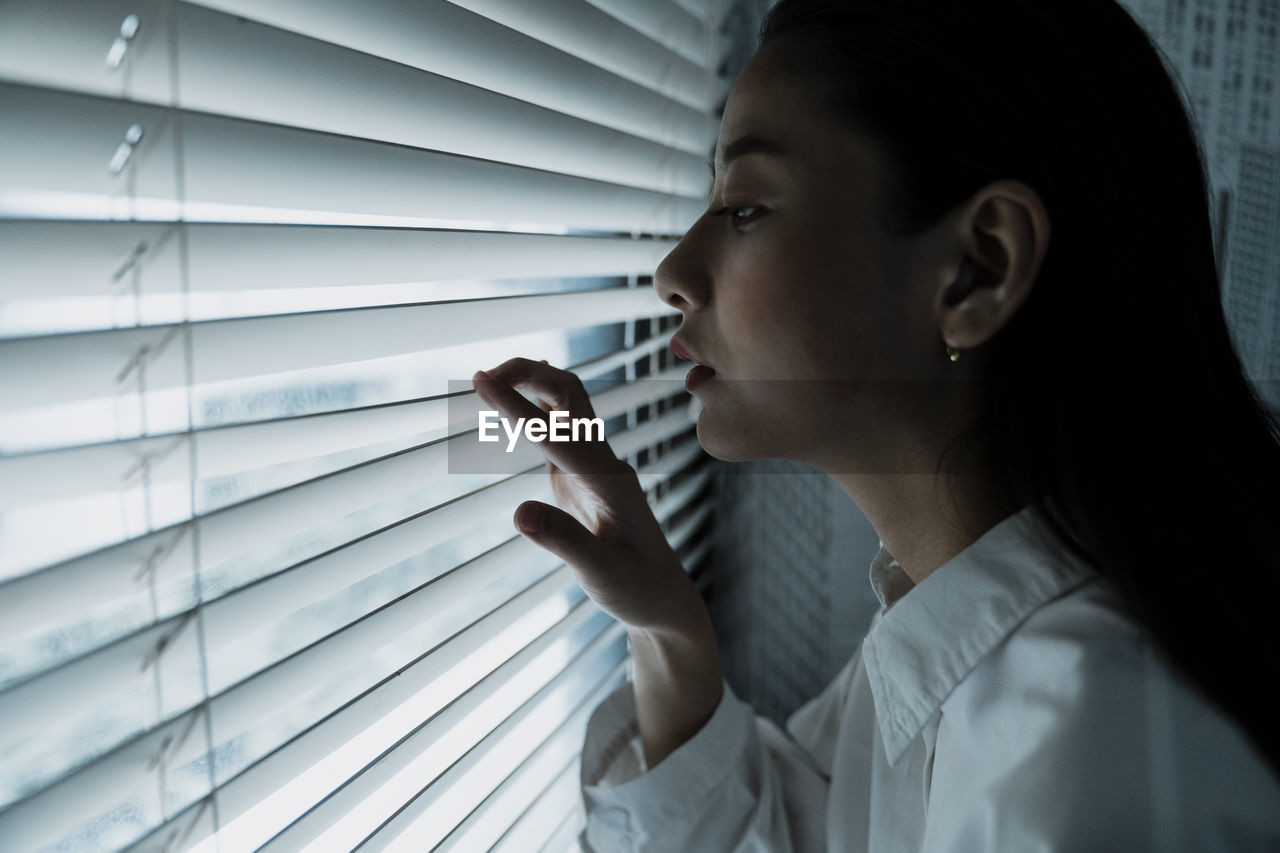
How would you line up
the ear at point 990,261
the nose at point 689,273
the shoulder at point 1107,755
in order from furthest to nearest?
the nose at point 689,273 → the ear at point 990,261 → the shoulder at point 1107,755

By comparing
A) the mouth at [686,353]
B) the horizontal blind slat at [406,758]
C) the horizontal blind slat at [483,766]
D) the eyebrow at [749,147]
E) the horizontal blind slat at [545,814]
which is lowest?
the horizontal blind slat at [545,814]

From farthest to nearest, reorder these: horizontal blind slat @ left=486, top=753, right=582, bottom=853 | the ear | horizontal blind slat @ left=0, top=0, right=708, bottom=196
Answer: horizontal blind slat @ left=486, top=753, right=582, bottom=853 → the ear → horizontal blind slat @ left=0, top=0, right=708, bottom=196

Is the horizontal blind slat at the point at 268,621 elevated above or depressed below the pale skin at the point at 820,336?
below

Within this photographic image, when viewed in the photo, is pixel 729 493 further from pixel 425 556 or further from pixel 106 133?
pixel 106 133

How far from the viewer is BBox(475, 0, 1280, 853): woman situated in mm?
623

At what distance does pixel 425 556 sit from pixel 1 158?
0.48 m

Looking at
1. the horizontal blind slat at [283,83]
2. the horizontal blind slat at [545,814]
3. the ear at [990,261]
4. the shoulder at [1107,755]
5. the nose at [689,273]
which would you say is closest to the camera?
the horizontal blind slat at [283,83]

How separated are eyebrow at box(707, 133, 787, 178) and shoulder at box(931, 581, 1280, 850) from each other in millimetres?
475

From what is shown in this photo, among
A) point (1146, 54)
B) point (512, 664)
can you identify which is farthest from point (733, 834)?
point (1146, 54)

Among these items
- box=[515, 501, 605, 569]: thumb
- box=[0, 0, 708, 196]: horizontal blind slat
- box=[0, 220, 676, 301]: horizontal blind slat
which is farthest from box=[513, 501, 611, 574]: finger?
box=[0, 0, 708, 196]: horizontal blind slat

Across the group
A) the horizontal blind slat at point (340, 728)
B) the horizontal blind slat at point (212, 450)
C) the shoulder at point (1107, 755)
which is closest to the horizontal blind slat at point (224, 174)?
the horizontal blind slat at point (212, 450)

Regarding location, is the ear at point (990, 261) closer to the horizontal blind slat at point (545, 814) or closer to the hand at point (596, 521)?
the hand at point (596, 521)

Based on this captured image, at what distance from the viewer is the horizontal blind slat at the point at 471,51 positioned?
0.60 m

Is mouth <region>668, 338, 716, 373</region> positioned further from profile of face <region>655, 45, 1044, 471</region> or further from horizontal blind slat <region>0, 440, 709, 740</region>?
horizontal blind slat <region>0, 440, 709, 740</region>
